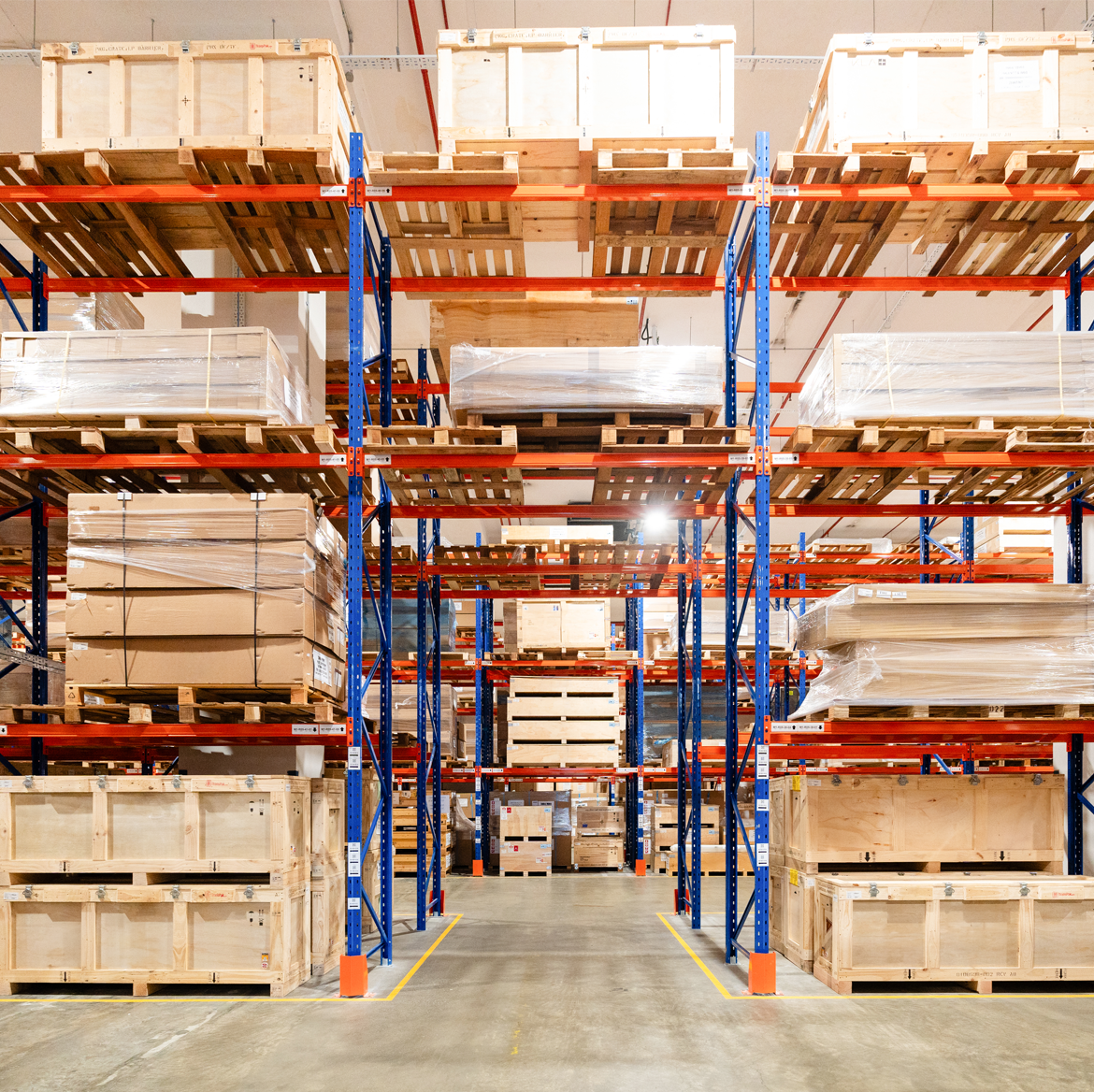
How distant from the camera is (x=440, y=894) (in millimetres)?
10758

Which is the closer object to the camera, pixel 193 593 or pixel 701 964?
pixel 193 593

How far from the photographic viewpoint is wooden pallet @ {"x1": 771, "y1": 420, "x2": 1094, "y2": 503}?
7066mm

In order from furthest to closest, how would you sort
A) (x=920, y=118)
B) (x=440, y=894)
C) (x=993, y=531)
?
1. (x=993, y=531)
2. (x=440, y=894)
3. (x=920, y=118)

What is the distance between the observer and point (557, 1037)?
5.93 m

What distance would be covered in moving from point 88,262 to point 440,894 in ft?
24.3

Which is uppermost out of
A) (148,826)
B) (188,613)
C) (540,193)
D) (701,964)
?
(540,193)

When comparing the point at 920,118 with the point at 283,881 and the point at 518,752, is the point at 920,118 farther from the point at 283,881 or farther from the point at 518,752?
the point at 518,752

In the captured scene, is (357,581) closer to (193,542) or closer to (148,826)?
(193,542)

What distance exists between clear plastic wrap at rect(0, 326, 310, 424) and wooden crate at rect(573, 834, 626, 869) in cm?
976

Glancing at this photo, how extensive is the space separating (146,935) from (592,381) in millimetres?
5149

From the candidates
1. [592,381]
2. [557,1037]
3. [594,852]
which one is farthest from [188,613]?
[594,852]

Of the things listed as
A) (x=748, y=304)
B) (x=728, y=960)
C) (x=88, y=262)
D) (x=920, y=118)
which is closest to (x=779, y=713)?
(x=748, y=304)

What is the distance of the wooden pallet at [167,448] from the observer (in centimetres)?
699

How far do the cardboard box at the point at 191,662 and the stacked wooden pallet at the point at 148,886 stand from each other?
70cm
